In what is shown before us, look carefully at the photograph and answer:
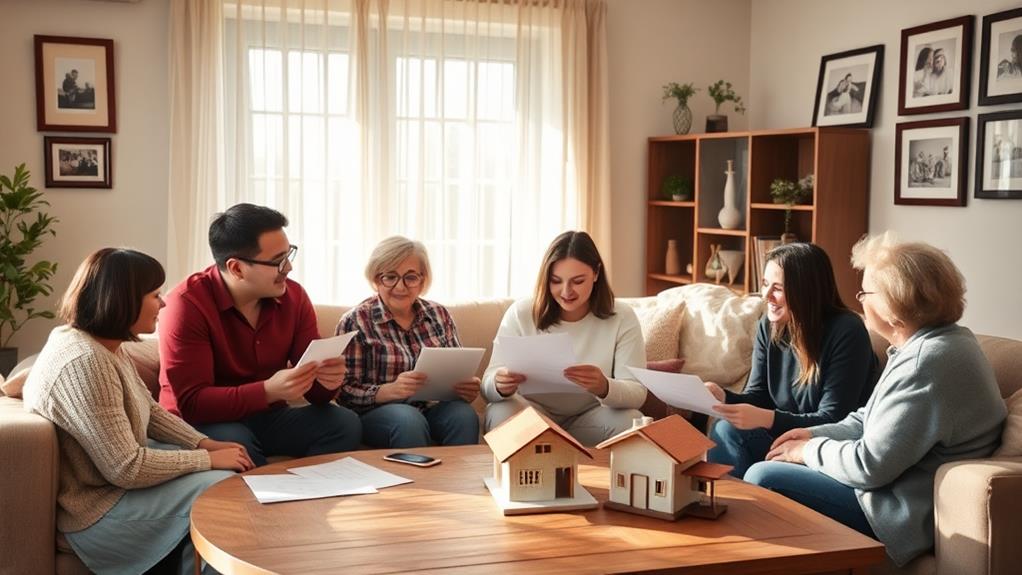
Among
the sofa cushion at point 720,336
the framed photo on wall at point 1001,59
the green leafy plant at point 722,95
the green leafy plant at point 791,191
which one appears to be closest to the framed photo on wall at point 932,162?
the framed photo on wall at point 1001,59

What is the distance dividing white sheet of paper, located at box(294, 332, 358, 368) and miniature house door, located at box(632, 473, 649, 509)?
99 cm

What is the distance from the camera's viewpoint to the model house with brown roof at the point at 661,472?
2143mm

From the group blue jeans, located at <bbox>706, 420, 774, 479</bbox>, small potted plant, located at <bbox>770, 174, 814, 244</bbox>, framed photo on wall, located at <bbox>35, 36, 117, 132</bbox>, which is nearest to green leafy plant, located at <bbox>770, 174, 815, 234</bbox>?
small potted plant, located at <bbox>770, 174, 814, 244</bbox>

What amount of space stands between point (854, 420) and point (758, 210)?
2.31m

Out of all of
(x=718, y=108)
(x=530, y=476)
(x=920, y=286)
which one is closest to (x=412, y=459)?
(x=530, y=476)

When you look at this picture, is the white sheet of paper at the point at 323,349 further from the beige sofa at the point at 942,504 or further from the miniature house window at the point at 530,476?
the miniature house window at the point at 530,476

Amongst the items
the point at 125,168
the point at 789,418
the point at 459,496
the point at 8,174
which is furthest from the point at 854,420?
the point at 8,174

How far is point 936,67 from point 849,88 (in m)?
0.54

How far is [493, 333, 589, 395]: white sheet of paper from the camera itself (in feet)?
9.43

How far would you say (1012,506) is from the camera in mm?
2230

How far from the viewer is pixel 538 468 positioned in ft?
7.30

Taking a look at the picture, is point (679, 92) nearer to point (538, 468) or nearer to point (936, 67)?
point (936, 67)

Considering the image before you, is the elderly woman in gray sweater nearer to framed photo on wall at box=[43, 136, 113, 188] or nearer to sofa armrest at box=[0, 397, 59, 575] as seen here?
sofa armrest at box=[0, 397, 59, 575]

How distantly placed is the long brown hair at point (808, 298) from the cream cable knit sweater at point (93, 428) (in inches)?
66.3
